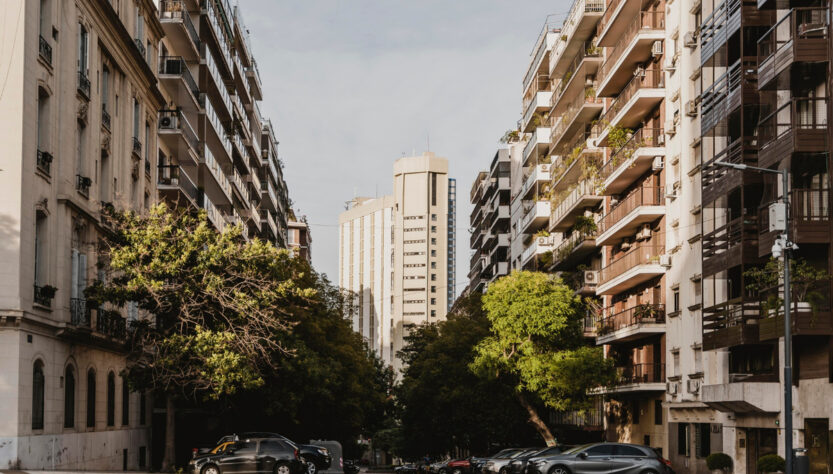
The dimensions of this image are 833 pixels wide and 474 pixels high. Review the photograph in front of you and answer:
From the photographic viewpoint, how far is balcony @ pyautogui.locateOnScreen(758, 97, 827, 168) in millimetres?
31531

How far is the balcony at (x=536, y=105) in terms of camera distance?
260 ft

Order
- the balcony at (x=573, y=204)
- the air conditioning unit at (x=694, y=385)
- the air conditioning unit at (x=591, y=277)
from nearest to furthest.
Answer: the air conditioning unit at (x=694, y=385) < the balcony at (x=573, y=204) < the air conditioning unit at (x=591, y=277)

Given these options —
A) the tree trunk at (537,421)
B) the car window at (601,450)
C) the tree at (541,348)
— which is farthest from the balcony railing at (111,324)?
the tree trunk at (537,421)

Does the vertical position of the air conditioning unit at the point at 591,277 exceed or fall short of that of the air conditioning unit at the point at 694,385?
it exceeds it

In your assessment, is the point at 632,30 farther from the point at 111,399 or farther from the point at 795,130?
the point at 111,399

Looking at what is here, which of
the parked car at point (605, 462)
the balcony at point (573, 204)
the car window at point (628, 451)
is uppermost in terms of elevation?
the balcony at point (573, 204)

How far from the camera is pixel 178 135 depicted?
51.6 metres

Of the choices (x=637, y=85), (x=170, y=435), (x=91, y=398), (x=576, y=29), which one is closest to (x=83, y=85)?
(x=91, y=398)

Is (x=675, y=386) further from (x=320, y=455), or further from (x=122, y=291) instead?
(x=122, y=291)

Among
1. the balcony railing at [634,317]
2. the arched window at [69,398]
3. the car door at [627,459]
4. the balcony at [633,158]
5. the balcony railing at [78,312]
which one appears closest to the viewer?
the car door at [627,459]

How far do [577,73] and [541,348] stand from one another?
18.1 m

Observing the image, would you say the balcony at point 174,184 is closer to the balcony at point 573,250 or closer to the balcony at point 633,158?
the balcony at point 633,158

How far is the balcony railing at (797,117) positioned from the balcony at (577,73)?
2817 cm

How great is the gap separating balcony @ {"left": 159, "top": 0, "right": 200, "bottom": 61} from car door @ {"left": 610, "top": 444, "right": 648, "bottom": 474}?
30.7 m
